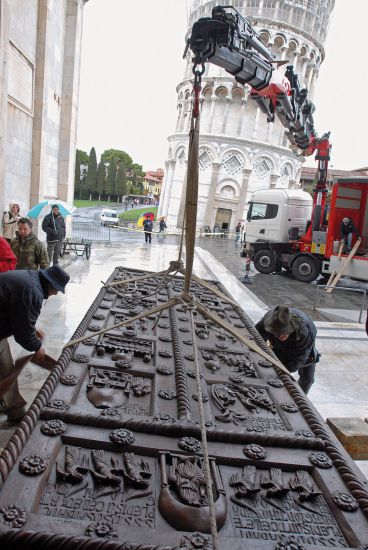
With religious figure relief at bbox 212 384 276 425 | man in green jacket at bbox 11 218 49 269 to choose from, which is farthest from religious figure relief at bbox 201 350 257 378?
man in green jacket at bbox 11 218 49 269

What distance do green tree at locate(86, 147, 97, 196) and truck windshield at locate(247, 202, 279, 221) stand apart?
5726 centimetres

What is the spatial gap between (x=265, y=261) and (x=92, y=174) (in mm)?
60920

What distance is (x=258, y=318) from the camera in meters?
8.46

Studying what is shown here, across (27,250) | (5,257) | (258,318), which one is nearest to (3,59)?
(27,250)

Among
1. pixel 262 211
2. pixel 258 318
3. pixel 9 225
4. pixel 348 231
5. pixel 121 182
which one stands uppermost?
pixel 121 182

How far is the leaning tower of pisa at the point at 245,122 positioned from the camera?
37125 mm

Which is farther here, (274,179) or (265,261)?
(274,179)

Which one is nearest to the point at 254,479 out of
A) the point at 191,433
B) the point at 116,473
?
the point at 191,433

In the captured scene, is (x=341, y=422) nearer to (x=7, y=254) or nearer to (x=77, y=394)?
(x=77, y=394)

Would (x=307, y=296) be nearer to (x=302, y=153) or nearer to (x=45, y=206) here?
(x=302, y=153)

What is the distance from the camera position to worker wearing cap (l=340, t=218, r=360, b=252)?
14.2 m

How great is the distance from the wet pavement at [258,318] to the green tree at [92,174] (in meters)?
58.8

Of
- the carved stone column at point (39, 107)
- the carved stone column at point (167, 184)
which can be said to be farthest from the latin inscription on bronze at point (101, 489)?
the carved stone column at point (167, 184)

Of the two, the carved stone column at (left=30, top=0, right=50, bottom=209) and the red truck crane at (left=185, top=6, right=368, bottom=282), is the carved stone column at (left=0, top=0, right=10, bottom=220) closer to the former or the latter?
the carved stone column at (left=30, top=0, right=50, bottom=209)
